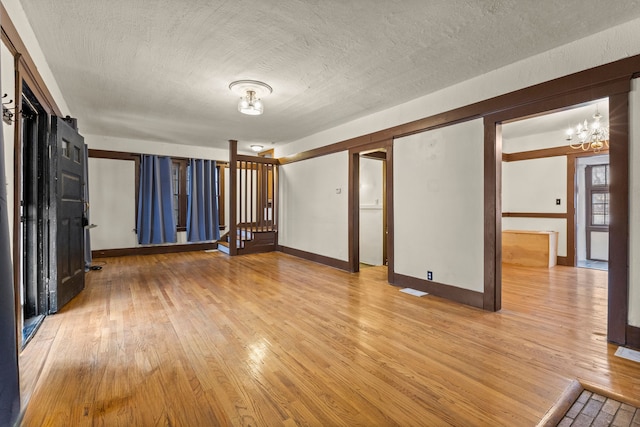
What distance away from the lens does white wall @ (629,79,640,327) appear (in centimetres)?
234

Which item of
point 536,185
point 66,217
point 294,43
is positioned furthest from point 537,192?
point 66,217

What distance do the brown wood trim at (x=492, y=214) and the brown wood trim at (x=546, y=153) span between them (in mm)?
3482

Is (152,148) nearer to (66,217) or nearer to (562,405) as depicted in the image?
(66,217)

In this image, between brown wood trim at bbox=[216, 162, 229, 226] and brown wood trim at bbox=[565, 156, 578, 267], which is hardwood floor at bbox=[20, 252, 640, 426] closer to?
brown wood trim at bbox=[565, 156, 578, 267]

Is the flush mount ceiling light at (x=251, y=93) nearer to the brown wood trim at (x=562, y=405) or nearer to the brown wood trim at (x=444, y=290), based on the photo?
the brown wood trim at (x=444, y=290)

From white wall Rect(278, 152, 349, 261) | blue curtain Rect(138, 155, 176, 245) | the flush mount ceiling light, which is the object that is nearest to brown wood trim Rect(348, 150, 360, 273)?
white wall Rect(278, 152, 349, 261)

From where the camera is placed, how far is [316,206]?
6113 mm

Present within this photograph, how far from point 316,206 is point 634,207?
4536mm

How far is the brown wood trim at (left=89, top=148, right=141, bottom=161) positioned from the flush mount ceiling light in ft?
14.1

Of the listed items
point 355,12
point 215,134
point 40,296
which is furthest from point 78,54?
point 215,134

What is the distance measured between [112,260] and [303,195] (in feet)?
13.8

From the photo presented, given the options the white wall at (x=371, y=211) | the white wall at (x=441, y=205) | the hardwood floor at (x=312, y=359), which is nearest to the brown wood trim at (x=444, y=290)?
the white wall at (x=441, y=205)

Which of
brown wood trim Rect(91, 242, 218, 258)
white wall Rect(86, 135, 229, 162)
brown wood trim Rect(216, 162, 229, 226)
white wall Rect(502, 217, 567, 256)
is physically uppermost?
white wall Rect(86, 135, 229, 162)

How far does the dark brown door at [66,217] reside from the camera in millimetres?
3152
